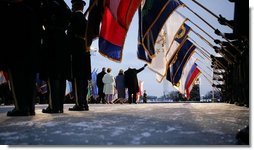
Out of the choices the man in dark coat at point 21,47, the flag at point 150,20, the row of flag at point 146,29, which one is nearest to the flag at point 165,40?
the row of flag at point 146,29

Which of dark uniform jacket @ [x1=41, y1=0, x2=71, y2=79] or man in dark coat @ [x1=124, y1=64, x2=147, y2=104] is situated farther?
man in dark coat @ [x1=124, y1=64, x2=147, y2=104]

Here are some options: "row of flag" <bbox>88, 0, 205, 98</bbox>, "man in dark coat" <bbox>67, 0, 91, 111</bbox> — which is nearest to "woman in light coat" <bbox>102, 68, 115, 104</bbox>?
"row of flag" <bbox>88, 0, 205, 98</bbox>

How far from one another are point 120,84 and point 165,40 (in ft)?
9.86

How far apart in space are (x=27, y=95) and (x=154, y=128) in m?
1.50

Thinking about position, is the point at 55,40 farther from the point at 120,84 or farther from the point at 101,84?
the point at 120,84

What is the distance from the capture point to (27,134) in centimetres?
172

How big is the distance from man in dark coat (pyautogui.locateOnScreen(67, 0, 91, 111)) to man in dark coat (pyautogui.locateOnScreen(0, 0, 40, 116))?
676 mm

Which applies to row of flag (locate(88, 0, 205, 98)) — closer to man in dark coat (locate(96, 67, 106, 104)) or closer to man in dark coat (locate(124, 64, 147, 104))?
man in dark coat (locate(124, 64, 147, 104))

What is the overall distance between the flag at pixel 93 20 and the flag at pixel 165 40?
274 centimetres

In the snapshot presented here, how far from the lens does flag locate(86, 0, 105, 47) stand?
3416 mm

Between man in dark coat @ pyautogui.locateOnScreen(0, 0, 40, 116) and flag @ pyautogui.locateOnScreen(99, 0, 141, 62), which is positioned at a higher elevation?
flag @ pyautogui.locateOnScreen(99, 0, 141, 62)

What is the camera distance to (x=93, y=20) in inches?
139

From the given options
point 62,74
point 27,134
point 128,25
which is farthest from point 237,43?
point 27,134

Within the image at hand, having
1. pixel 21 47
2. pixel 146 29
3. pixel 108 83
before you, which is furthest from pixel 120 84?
pixel 21 47
